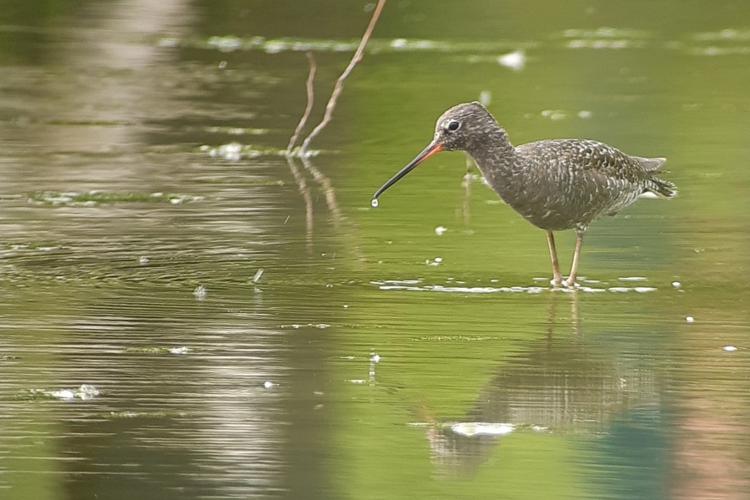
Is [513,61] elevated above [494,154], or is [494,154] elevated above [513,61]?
[494,154]

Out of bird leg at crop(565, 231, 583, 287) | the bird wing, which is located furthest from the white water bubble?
bird leg at crop(565, 231, 583, 287)

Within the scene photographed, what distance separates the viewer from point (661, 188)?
485 inches

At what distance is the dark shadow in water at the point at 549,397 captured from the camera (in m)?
7.61

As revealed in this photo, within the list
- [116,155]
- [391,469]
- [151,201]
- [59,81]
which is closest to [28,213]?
[151,201]

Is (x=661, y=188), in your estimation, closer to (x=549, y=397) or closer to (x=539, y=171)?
(x=539, y=171)

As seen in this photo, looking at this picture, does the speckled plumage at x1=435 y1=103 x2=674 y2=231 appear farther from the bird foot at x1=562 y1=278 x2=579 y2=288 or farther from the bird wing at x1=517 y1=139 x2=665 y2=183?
the bird foot at x1=562 y1=278 x2=579 y2=288

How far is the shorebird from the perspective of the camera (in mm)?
10898

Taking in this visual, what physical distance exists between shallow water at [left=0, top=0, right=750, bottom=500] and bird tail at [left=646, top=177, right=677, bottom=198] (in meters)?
0.30

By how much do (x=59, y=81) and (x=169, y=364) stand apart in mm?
12780

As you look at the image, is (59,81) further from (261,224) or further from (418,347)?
(418,347)

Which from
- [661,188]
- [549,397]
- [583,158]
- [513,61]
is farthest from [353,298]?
[513,61]

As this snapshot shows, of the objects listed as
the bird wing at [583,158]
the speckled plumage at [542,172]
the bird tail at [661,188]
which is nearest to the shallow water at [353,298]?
the bird tail at [661,188]

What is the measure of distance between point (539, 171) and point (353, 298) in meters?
1.32

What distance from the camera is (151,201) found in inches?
551
